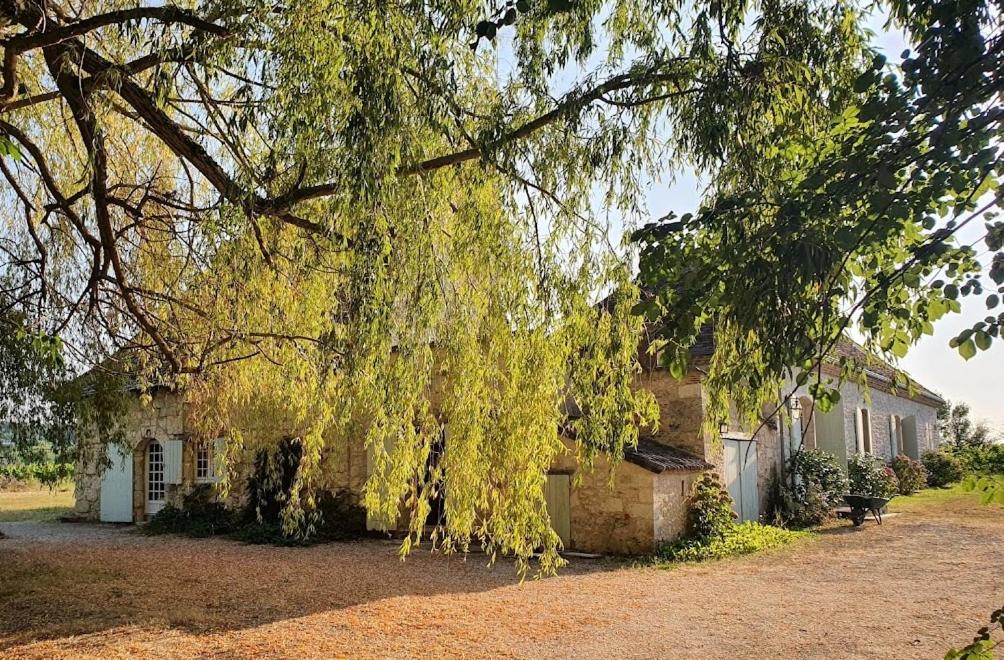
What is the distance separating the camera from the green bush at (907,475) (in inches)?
736

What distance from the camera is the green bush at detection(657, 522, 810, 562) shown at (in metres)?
10.1

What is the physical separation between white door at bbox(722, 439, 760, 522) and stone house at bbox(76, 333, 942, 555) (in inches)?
0.7

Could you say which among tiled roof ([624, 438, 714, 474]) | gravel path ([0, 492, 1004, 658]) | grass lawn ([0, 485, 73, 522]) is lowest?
grass lawn ([0, 485, 73, 522])

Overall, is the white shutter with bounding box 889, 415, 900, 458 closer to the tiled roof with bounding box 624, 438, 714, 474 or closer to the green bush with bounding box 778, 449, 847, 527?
the green bush with bounding box 778, 449, 847, 527

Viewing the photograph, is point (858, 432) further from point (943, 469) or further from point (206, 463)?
point (206, 463)

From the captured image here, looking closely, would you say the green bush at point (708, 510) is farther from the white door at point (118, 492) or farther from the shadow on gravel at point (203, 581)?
the white door at point (118, 492)

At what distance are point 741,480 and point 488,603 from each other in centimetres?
609

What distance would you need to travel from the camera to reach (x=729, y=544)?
415 inches

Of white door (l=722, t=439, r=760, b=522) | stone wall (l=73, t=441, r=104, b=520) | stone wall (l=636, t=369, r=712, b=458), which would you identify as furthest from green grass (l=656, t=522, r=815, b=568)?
stone wall (l=73, t=441, r=104, b=520)

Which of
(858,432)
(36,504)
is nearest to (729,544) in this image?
(858,432)

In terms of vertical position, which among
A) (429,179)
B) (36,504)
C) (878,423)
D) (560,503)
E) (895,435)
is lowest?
(36,504)

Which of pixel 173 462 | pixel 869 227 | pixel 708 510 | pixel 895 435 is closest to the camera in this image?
pixel 869 227

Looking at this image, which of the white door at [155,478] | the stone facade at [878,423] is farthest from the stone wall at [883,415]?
the white door at [155,478]

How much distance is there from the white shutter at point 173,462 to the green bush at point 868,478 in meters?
12.6
